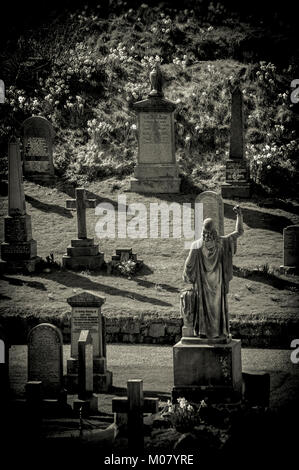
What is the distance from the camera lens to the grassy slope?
74.7ft

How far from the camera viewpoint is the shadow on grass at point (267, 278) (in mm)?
24062

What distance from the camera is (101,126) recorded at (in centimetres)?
3572

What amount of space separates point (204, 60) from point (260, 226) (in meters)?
13.5

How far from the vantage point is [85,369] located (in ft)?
56.7

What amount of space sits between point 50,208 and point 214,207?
6.36 m

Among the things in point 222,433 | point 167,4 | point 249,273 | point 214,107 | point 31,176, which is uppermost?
point 167,4

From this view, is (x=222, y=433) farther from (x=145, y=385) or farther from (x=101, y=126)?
(x=101, y=126)

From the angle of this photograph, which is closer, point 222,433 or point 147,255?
point 222,433

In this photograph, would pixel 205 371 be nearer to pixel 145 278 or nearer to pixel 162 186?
pixel 145 278

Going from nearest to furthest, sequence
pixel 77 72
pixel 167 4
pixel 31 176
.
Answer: pixel 31 176
pixel 77 72
pixel 167 4

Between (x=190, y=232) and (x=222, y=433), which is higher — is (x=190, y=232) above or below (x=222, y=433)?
above

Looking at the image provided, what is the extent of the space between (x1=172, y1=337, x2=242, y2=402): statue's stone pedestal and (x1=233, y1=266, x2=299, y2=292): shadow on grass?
7.18 meters

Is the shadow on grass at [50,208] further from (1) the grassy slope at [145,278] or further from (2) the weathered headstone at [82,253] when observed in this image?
(2) the weathered headstone at [82,253]

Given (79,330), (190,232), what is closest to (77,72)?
(190,232)
